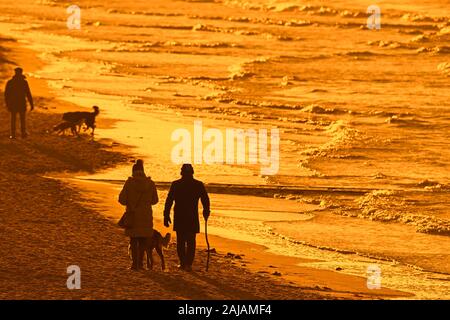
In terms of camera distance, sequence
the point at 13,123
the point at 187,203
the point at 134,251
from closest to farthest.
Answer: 1. the point at 134,251
2. the point at 187,203
3. the point at 13,123

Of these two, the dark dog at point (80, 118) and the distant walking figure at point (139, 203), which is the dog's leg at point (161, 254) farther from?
the dark dog at point (80, 118)

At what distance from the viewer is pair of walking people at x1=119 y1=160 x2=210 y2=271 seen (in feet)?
50.7

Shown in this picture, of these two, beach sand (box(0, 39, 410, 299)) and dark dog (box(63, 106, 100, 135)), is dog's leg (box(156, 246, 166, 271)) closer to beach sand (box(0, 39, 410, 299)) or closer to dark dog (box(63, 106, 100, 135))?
beach sand (box(0, 39, 410, 299))

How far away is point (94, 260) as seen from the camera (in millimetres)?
16328

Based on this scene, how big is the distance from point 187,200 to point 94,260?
147 cm

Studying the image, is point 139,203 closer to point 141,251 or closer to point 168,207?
point 168,207

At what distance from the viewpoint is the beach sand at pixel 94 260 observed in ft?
48.6

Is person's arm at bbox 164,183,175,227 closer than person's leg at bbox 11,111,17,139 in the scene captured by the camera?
Yes

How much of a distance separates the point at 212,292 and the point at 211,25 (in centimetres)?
5459

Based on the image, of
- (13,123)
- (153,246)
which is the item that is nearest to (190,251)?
(153,246)

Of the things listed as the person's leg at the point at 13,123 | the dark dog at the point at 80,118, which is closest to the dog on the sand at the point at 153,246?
the person's leg at the point at 13,123

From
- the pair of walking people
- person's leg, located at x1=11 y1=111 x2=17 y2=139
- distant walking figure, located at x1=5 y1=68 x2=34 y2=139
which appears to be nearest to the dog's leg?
the pair of walking people

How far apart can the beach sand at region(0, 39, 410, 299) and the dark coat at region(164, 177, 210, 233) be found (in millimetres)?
585

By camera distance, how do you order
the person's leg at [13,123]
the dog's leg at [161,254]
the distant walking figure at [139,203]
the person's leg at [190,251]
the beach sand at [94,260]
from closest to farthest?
1. the beach sand at [94,260]
2. the distant walking figure at [139,203]
3. the dog's leg at [161,254]
4. the person's leg at [190,251]
5. the person's leg at [13,123]
